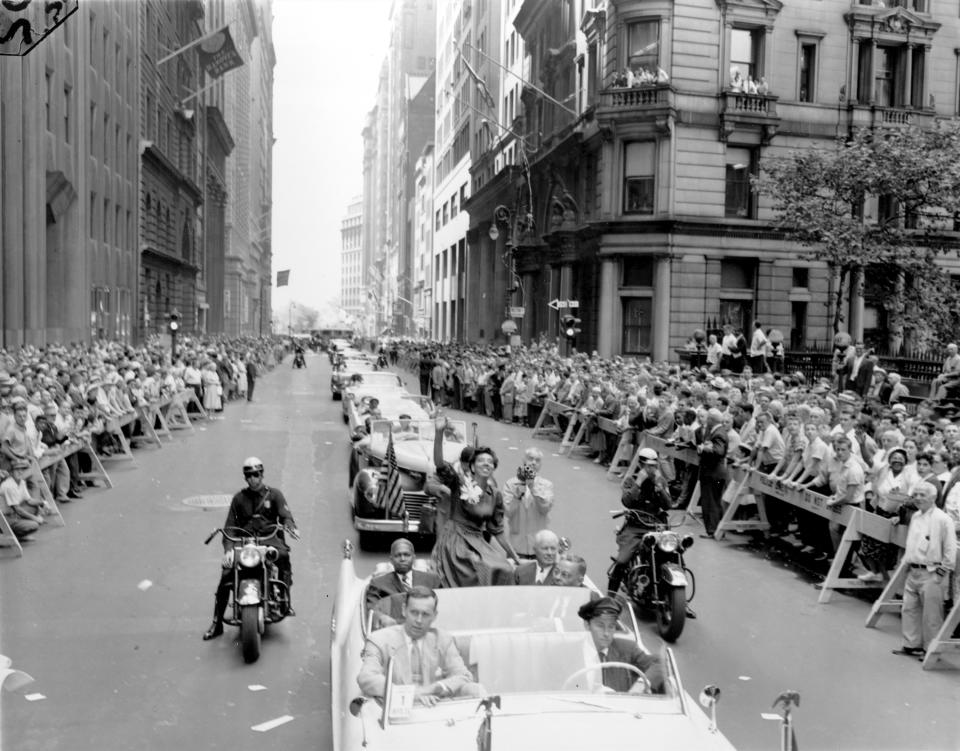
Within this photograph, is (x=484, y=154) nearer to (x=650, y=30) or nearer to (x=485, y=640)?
(x=650, y=30)

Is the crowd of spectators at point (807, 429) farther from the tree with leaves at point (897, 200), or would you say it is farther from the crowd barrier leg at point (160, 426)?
A: the crowd barrier leg at point (160, 426)

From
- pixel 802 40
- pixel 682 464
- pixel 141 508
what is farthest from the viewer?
pixel 802 40

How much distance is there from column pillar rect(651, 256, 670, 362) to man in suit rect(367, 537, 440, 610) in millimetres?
32394

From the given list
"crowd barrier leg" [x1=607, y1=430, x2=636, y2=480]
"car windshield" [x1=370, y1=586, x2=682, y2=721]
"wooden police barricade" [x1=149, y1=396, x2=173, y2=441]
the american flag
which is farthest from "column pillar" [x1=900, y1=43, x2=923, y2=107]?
"car windshield" [x1=370, y1=586, x2=682, y2=721]

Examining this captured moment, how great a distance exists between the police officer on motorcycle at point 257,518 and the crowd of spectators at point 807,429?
4867mm

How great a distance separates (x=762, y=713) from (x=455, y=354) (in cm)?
3516

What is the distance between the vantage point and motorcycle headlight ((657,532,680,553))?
34.0ft

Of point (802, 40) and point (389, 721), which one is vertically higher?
point (802, 40)

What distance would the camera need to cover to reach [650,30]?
129 feet

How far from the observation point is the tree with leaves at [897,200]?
28.1 metres

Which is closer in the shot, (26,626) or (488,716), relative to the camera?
(488,716)

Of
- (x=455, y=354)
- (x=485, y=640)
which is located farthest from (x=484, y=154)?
(x=485, y=640)

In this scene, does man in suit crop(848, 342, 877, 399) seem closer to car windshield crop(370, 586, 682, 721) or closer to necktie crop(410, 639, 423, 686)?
car windshield crop(370, 586, 682, 721)

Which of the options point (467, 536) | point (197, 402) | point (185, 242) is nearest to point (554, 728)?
point (467, 536)
